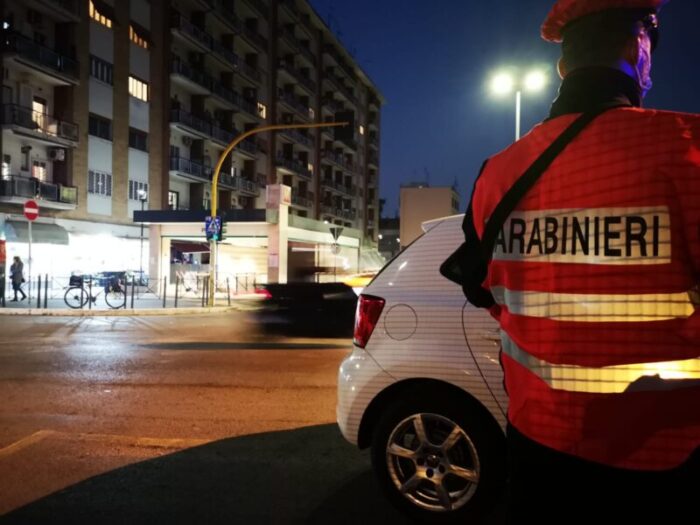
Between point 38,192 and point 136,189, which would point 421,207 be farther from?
point 136,189

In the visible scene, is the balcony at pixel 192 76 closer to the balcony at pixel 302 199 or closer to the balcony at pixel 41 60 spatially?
the balcony at pixel 41 60

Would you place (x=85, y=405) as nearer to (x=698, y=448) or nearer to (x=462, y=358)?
(x=462, y=358)

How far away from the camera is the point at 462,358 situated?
3217mm

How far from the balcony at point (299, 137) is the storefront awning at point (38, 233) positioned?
29192 mm

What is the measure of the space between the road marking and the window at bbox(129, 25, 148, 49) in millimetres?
38024

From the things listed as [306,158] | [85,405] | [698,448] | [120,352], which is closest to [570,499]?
[698,448]

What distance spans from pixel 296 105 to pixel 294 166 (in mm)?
6013

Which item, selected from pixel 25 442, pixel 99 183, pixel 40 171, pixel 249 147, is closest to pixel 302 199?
pixel 249 147

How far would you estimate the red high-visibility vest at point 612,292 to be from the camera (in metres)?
1.25

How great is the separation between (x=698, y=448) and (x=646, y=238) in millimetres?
440

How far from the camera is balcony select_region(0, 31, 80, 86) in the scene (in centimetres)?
2914

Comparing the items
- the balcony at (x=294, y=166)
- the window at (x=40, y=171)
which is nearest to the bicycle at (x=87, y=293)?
the window at (x=40, y=171)

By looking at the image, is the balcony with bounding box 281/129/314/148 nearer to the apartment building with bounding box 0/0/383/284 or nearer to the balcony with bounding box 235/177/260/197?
the apartment building with bounding box 0/0/383/284

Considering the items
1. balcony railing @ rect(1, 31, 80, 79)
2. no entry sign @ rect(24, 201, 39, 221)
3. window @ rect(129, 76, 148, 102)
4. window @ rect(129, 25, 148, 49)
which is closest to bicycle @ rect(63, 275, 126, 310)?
no entry sign @ rect(24, 201, 39, 221)
